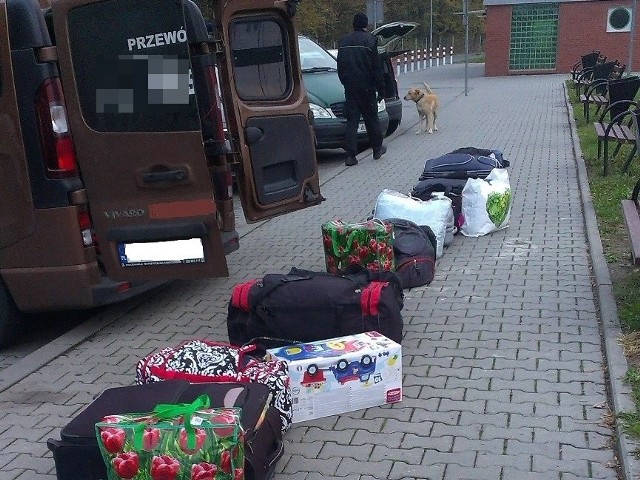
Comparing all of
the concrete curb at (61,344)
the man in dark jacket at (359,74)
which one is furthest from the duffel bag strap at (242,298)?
the man in dark jacket at (359,74)

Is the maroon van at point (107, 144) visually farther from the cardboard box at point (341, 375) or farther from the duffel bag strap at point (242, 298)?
the cardboard box at point (341, 375)

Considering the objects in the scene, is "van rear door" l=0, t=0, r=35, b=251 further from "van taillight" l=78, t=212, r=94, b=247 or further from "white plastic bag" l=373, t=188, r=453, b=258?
"white plastic bag" l=373, t=188, r=453, b=258

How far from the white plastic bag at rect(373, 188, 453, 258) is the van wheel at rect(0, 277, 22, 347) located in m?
2.99

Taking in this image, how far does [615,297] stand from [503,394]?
1.67 metres

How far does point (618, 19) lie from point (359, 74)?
2498cm

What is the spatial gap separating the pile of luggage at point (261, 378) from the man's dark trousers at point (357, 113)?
18.4 ft

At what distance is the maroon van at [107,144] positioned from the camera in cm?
454

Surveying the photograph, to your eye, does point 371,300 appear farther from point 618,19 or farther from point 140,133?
point 618,19

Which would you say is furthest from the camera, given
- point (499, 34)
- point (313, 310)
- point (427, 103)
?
point (499, 34)

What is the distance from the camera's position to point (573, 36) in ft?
108

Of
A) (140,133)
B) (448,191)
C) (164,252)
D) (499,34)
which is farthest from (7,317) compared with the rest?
(499,34)

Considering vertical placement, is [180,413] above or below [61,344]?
above

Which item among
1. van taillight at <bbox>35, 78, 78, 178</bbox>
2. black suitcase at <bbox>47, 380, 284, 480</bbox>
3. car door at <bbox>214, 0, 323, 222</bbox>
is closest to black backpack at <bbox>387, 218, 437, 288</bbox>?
car door at <bbox>214, 0, 323, 222</bbox>

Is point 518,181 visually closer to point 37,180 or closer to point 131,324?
point 131,324
